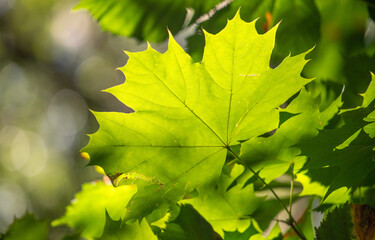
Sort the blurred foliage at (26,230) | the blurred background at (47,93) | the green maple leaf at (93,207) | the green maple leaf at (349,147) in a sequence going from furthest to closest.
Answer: the blurred background at (47,93), the green maple leaf at (93,207), the blurred foliage at (26,230), the green maple leaf at (349,147)

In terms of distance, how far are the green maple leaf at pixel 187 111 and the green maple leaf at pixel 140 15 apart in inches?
14.5

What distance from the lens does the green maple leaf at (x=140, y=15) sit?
31.0 inches

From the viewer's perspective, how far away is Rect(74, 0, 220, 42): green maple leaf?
2.58 ft

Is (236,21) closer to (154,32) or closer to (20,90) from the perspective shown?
(154,32)

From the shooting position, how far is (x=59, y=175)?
18.7 feet

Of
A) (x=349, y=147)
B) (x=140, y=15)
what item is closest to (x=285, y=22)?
(x=140, y=15)

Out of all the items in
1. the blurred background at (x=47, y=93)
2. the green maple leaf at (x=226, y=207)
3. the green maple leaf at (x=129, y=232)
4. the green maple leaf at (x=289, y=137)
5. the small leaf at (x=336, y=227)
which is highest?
the green maple leaf at (x=289, y=137)

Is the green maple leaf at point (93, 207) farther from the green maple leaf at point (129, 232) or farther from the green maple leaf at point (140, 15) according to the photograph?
the green maple leaf at point (140, 15)

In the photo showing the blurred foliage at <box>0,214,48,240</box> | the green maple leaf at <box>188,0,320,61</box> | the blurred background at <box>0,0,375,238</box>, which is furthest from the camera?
the blurred background at <box>0,0,375,238</box>

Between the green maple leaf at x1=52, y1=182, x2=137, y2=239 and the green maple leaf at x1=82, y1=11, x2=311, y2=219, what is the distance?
0.19 meters

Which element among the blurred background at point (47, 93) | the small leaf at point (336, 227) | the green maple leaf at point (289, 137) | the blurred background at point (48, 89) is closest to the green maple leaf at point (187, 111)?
the green maple leaf at point (289, 137)

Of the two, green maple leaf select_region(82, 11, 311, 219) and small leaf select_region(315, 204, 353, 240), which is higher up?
green maple leaf select_region(82, 11, 311, 219)

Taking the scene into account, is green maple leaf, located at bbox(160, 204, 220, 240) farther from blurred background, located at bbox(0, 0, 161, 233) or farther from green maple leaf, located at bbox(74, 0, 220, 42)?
blurred background, located at bbox(0, 0, 161, 233)

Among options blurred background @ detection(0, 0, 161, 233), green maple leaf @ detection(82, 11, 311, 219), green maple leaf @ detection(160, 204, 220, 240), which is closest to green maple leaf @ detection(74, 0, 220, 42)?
green maple leaf @ detection(82, 11, 311, 219)
